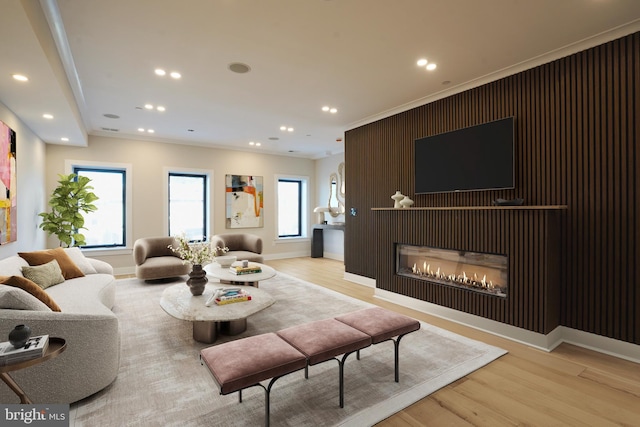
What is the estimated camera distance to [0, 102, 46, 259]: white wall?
3.92 m

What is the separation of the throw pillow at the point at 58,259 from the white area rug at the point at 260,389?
913 millimetres

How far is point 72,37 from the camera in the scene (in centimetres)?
287

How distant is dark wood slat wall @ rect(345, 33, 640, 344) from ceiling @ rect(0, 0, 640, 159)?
0.23 m

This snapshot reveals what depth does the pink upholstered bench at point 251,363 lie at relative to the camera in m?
1.68

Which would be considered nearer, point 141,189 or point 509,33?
point 509,33

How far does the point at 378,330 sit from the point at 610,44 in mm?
3276

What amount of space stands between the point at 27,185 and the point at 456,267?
5991mm

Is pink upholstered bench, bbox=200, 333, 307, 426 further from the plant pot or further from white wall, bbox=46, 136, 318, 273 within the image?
white wall, bbox=46, 136, 318, 273

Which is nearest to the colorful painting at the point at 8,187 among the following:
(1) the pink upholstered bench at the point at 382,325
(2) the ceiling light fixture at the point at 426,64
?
(1) the pink upholstered bench at the point at 382,325

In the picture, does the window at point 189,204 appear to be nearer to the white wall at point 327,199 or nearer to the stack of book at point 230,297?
the white wall at point 327,199

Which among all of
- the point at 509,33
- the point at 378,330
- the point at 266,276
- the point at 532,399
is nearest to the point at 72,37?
the point at 266,276

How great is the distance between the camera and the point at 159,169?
6.74m

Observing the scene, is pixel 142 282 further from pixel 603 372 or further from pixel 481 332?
pixel 603 372

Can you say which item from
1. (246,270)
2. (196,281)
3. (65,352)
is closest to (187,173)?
(246,270)
